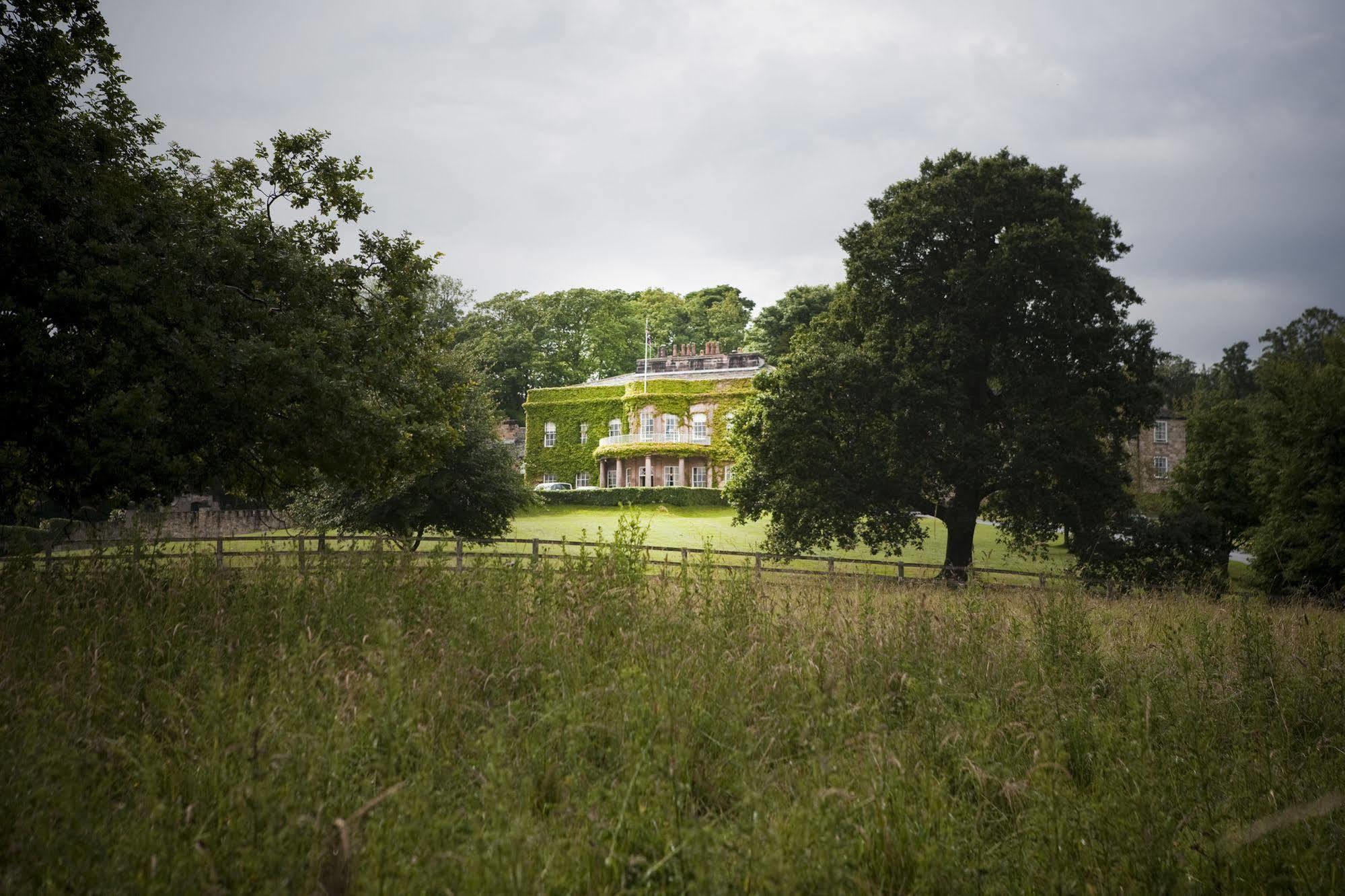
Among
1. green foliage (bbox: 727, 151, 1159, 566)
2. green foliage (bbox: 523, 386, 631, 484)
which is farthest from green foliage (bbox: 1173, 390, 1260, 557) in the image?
green foliage (bbox: 523, 386, 631, 484)

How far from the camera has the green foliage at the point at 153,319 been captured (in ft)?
35.6

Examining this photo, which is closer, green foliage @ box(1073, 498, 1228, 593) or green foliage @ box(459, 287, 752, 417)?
green foliage @ box(1073, 498, 1228, 593)

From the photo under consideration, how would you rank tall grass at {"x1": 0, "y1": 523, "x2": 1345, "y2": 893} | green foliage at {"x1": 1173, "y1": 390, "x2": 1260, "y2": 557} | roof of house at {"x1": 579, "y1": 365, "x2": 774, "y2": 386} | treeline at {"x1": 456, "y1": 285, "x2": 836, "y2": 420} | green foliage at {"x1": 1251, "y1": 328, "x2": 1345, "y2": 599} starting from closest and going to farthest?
1. tall grass at {"x1": 0, "y1": 523, "x2": 1345, "y2": 893}
2. green foliage at {"x1": 1251, "y1": 328, "x2": 1345, "y2": 599}
3. green foliage at {"x1": 1173, "y1": 390, "x2": 1260, "y2": 557}
4. roof of house at {"x1": 579, "y1": 365, "x2": 774, "y2": 386}
5. treeline at {"x1": 456, "y1": 285, "x2": 836, "y2": 420}

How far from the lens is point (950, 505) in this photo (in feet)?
75.3

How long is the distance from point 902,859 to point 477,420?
23.4 m

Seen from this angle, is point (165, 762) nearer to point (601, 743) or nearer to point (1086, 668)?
point (601, 743)

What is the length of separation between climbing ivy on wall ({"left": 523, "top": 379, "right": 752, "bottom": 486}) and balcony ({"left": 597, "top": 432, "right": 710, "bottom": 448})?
12.6 inches

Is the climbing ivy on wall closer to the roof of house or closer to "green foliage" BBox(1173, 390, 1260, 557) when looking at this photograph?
the roof of house

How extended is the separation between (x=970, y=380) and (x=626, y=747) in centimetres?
1966

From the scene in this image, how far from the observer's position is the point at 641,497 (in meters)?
48.9

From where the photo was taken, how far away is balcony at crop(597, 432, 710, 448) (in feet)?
174

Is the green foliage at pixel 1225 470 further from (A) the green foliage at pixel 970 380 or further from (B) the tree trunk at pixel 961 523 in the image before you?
(B) the tree trunk at pixel 961 523

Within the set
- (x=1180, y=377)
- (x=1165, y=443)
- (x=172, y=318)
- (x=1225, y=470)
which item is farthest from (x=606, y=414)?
(x=1180, y=377)

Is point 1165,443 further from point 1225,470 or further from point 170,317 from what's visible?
point 170,317
